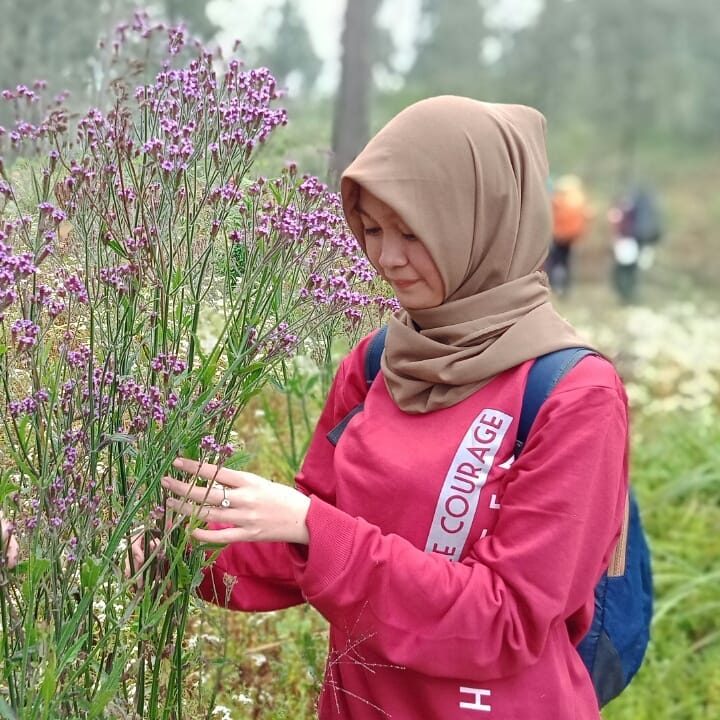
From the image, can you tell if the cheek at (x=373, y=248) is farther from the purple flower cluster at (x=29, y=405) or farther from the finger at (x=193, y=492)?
the purple flower cluster at (x=29, y=405)

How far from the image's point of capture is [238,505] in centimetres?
165

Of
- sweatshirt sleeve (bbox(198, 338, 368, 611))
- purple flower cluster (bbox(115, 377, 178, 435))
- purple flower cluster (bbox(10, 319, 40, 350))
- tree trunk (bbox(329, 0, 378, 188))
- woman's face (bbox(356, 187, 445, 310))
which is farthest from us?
tree trunk (bbox(329, 0, 378, 188))

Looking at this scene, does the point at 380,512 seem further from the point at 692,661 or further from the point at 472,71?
the point at 472,71

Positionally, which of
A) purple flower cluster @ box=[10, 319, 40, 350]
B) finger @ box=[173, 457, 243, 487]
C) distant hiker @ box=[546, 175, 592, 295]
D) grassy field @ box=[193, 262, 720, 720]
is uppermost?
distant hiker @ box=[546, 175, 592, 295]

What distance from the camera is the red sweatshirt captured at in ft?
5.54

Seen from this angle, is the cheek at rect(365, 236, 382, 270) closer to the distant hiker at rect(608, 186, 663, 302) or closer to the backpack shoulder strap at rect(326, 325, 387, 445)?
the backpack shoulder strap at rect(326, 325, 387, 445)

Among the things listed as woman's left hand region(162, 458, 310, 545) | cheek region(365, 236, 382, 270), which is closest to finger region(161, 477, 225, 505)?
woman's left hand region(162, 458, 310, 545)

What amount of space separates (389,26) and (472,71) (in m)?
6.16

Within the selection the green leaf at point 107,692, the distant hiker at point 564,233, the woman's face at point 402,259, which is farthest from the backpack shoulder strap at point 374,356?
the distant hiker at point 564,233

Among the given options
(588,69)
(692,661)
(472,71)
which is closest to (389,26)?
(472,71)

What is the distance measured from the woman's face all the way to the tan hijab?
0.02m

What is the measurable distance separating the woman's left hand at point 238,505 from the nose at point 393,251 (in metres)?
0.40

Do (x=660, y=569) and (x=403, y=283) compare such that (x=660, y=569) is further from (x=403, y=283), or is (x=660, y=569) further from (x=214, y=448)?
(x=214, y=448)

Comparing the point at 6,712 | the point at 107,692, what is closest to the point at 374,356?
the point at 107,692
